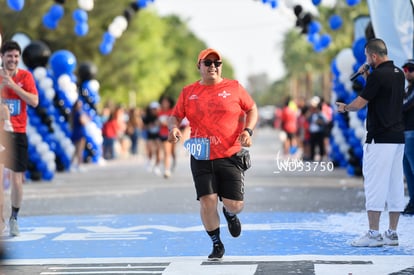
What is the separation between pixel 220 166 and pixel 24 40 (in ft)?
45.2

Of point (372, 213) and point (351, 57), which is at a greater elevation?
point (351, 57)

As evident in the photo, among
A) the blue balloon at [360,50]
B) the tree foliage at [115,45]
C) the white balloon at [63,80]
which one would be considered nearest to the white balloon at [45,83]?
the white balloon at [63,80]

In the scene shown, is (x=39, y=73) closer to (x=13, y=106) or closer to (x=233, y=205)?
(x=13, y=106)

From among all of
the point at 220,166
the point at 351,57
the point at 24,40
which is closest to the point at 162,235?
the point at 220,166

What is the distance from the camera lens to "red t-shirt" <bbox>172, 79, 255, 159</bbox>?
8.21 m

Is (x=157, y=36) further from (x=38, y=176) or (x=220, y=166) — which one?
(x=220, y=166)

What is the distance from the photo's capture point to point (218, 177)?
8273 millimetres

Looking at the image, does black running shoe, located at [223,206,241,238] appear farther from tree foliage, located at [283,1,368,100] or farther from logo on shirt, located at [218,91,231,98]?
tree foliage, located at [283,1,368,100]

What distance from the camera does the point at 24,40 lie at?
69.2ft

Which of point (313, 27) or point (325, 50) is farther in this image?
point (325, 50)

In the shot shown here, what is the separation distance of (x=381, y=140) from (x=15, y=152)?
400 centimetres

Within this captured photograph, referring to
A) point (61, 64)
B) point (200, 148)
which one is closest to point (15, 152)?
point (200, 148)

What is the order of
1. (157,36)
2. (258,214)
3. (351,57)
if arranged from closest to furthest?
1. (258,214)
2. (351,57)
3. (157,36)

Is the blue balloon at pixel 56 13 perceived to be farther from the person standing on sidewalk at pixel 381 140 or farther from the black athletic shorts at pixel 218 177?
the black athletic shorts at pixel 218 177
